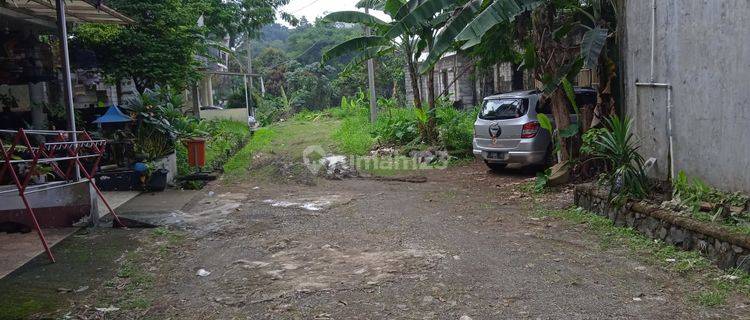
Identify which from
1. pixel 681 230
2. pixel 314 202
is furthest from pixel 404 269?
pixel 314 202

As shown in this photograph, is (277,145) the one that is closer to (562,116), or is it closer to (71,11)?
(71,11)

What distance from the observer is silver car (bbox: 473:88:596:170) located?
1045cm

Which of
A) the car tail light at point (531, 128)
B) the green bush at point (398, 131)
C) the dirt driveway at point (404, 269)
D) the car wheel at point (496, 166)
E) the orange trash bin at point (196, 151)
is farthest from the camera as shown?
the green bush at point (398, 131)

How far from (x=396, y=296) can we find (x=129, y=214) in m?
4.89

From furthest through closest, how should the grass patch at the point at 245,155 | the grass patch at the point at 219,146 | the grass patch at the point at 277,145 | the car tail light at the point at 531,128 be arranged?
the grass patch at the point at 277,145 → the grass patch at the point at 245,155 → the grass patch at the point at 219,146 → the car tail light at the point at 531,128

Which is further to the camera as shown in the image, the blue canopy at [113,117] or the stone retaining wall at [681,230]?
the blue canopy at [113,117]

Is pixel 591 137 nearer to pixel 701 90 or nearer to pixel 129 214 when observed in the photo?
pixel 701 90

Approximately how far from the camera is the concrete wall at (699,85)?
5.57 m

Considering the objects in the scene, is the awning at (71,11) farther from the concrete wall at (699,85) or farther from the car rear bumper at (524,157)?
the concrete wall at (699,85)

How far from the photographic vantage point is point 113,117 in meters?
10.2

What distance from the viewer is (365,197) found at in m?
9.59

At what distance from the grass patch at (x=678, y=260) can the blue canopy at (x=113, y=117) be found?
25.1 ft

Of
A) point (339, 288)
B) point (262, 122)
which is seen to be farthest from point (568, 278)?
point (262, 122)

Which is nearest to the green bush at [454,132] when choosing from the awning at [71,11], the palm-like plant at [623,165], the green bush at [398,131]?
the green bush at [398,131]
